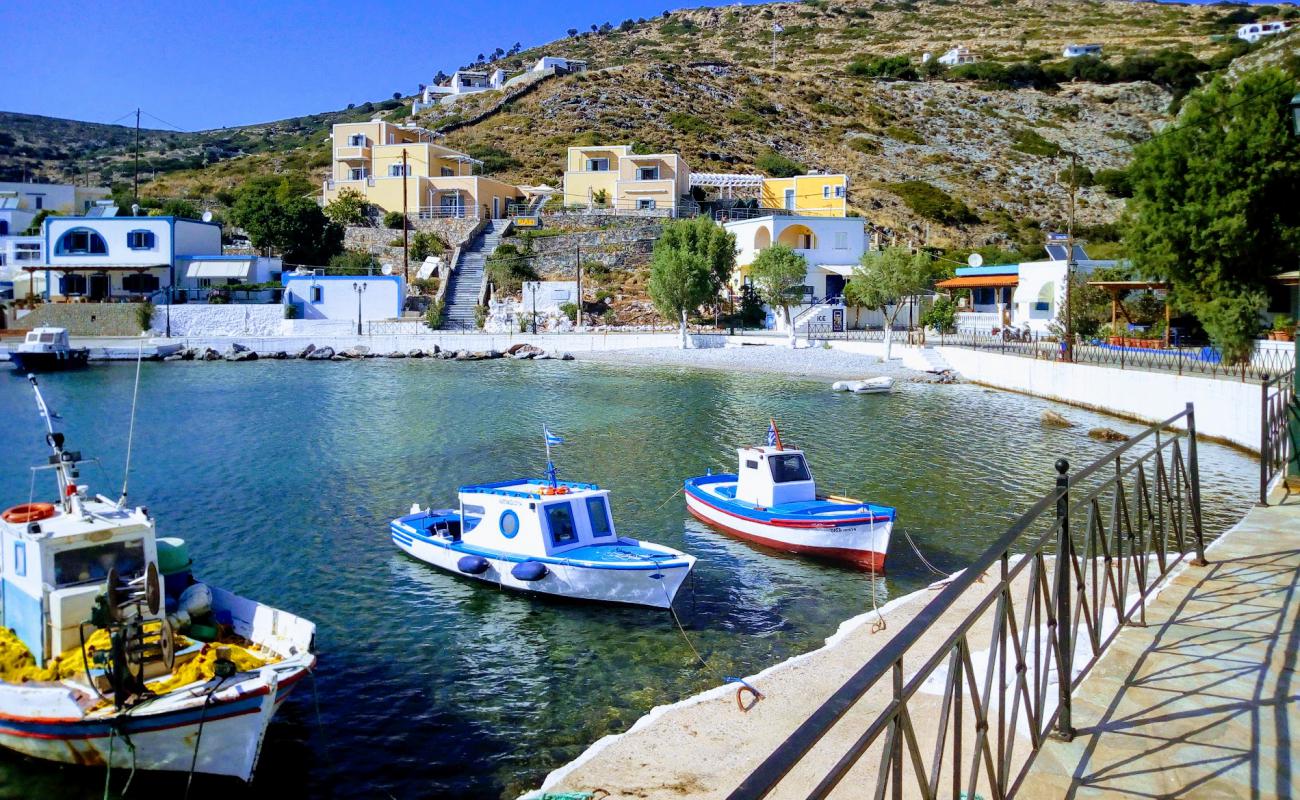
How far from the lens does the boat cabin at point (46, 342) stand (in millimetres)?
60344

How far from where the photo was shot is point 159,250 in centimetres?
7531

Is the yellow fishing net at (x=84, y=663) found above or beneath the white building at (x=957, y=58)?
beneath

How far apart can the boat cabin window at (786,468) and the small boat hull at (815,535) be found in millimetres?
1172

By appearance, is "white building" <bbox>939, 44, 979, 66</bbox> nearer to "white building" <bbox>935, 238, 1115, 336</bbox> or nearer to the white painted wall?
"white building" <bbox>935, 238, 1115, 336</bbox>

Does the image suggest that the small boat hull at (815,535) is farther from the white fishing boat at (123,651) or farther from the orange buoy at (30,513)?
the orange buoy at (30,513)

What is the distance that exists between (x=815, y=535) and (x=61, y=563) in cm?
1296

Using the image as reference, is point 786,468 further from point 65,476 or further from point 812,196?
point 812,196

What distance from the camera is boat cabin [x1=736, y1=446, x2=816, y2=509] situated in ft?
67.6

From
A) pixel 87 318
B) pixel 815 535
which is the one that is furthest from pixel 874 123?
pixel 815 535

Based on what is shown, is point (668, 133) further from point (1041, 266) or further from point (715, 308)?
point (1041, 266)

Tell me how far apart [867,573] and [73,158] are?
637 ft

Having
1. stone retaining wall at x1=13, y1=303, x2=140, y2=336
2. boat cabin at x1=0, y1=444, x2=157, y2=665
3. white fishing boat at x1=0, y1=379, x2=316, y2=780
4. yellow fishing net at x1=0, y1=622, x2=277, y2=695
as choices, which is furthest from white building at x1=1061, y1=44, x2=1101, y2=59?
yellow fishing net at x1=0, y1=622, x2=277, y2=695


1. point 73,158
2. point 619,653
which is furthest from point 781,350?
point 73,158

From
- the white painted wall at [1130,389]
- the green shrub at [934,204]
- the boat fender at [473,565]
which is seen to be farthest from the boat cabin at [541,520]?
the green shrub at [934,204]
